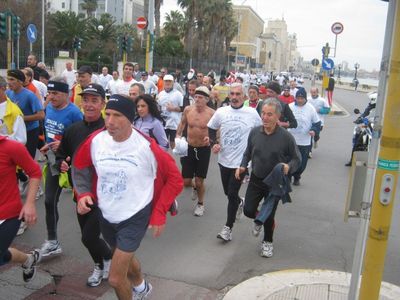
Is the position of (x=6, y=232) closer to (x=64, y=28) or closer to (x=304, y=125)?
(x=304, y=125)

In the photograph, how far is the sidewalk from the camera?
4238 millimetres

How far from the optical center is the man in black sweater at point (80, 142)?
421cm

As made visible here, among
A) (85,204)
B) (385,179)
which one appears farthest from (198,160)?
(385,179)

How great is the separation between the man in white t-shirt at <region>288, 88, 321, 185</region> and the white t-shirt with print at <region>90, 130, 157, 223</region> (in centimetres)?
579

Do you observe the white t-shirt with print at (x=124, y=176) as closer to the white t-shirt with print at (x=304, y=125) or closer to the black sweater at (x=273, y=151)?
the black sweater at (x=273, y=151)

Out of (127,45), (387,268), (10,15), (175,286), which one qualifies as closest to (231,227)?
(175,286)

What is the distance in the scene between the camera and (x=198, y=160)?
22.6 ft

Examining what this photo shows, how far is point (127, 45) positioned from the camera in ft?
72.5

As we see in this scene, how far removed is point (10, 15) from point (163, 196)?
46.0 feet

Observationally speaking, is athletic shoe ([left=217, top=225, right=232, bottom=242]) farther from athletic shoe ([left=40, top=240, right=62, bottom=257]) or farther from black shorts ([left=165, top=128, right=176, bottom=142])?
black shorts ([left=165, top=128, right=176, bottom=142])

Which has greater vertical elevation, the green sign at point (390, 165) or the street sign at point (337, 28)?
the street sign at point (337, 28)

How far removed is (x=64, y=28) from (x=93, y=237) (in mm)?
43825

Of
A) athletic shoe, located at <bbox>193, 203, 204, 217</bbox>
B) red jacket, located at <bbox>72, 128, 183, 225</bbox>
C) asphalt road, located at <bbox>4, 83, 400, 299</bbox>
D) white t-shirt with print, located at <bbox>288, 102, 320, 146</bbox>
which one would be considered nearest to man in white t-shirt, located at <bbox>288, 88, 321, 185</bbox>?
white t-shirt with print, located at <bbox>288, 102, 320, 146</bbox>

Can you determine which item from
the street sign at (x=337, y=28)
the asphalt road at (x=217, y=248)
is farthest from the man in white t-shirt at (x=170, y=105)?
the street sign at (x=337, y=28)
